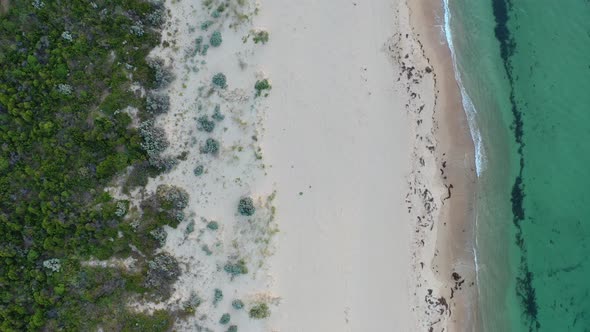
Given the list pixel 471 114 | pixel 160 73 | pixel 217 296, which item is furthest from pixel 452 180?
pixel 160 73

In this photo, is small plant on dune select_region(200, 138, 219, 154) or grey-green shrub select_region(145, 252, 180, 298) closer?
grey-green shrub select_region(145, 252, 180, 298)

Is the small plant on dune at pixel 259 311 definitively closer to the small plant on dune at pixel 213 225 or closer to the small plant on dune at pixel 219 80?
the small plant on dune at pixel 213 225

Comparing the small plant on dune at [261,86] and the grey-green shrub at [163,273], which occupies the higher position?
the small plant on dune at [261,86]

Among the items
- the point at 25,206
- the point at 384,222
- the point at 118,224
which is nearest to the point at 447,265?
the point at 384,222

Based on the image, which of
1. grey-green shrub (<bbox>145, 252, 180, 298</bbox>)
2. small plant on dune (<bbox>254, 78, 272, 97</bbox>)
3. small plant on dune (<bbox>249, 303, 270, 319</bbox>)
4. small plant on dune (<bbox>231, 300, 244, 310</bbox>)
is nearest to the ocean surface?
small plant on dune (<bbox>254, 78, 272, 97</bbox>)

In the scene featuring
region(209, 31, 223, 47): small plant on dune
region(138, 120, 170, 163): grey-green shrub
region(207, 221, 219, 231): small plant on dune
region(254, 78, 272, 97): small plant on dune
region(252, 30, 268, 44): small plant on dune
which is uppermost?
region(252, 30, 268, 44): small plant on dune

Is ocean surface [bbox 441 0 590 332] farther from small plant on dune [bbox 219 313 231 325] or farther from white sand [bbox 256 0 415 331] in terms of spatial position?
small plant on dune [bbox 219 313 231 325]

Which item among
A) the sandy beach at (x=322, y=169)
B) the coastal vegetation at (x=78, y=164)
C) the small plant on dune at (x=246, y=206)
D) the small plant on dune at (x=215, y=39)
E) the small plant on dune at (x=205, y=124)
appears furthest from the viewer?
the small plant on dune at (x=215, y=39)

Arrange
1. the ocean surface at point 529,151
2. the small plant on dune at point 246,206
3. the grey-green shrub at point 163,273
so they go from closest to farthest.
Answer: the grey-green shrub at point 163,273 → the small plant on dune at point 246,206 → the ocean surface at point 529,151

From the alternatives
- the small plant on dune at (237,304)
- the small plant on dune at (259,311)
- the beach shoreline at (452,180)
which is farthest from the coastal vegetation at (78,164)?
the beach shoreline at (452,180)
